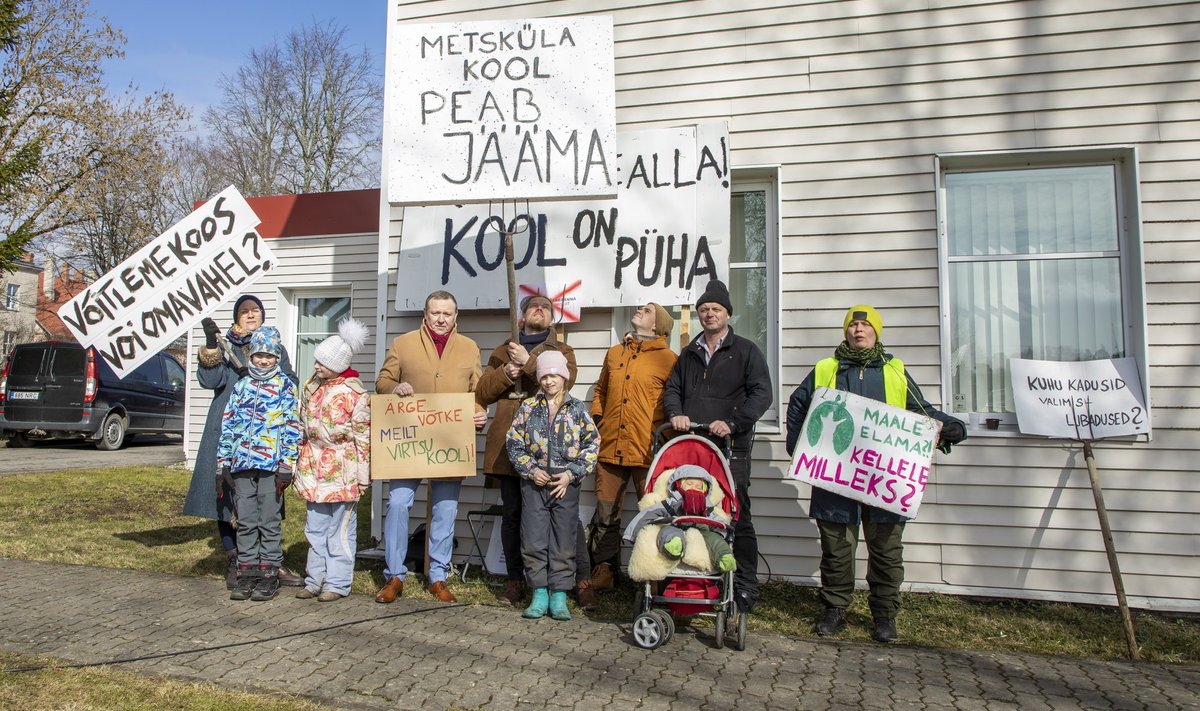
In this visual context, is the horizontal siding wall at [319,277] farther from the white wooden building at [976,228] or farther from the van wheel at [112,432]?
the white wooden building at [976,228]

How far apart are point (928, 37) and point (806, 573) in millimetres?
4037

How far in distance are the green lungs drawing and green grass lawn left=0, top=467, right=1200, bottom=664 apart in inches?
45.1

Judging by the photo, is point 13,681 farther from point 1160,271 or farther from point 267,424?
point 1160,271

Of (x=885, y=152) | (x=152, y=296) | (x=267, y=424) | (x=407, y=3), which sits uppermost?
(x=407, y=3)

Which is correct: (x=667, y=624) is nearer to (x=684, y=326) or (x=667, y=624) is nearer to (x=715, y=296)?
(x=715, y=296)

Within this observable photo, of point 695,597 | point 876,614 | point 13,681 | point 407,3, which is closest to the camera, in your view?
point 13,681

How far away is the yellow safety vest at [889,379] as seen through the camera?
5.10 meters

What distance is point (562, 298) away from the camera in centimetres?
665

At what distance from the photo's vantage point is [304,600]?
17.7 feet

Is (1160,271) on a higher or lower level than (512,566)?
higher

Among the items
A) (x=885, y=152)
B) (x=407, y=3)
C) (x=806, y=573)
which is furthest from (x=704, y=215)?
(x=407, y=3)

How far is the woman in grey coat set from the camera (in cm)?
570

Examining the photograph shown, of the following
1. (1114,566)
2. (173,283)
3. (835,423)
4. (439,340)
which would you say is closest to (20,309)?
(173,283)

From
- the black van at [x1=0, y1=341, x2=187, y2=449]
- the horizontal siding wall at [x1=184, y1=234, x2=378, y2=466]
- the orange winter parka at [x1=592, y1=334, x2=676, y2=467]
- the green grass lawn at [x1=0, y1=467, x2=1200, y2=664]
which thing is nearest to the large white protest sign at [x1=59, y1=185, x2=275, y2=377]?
the green grass lawn at [x1=0, y1=467, x2=1200, y2=664]
